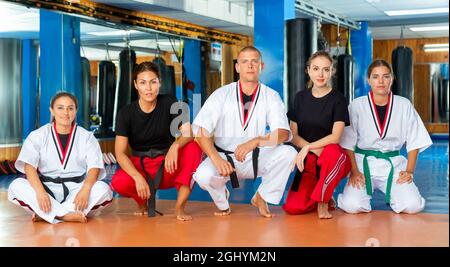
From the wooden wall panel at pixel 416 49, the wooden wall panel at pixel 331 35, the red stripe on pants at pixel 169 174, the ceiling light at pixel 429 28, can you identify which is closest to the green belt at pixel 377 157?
the red stripe on pants at pixel 169 174

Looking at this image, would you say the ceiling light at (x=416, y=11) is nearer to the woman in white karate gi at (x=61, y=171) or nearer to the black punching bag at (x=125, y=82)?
the black punching bag at (x=125, y=82)

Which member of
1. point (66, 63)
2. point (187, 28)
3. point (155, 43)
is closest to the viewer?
point (66, 63)

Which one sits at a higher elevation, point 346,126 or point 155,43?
point 155,43

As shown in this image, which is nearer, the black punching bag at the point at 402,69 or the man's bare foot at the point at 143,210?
the man's bare foot at the point at 143,210

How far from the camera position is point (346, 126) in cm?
412

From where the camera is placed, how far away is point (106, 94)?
29.9ft

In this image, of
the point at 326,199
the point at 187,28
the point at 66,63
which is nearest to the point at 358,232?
the point at 326,199

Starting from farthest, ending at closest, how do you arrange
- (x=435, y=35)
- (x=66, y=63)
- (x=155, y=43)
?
(x=435, y=35) < (x=155, y=43) < (x=66, y=63)

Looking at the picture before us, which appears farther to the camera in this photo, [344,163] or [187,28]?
[187,28]

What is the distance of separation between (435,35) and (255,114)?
1201 centimetres

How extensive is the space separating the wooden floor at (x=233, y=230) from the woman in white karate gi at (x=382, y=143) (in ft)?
0.48

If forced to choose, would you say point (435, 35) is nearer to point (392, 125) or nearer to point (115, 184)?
point (392, 125)

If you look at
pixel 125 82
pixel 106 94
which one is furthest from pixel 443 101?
pixel 106 94

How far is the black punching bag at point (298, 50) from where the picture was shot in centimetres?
628
